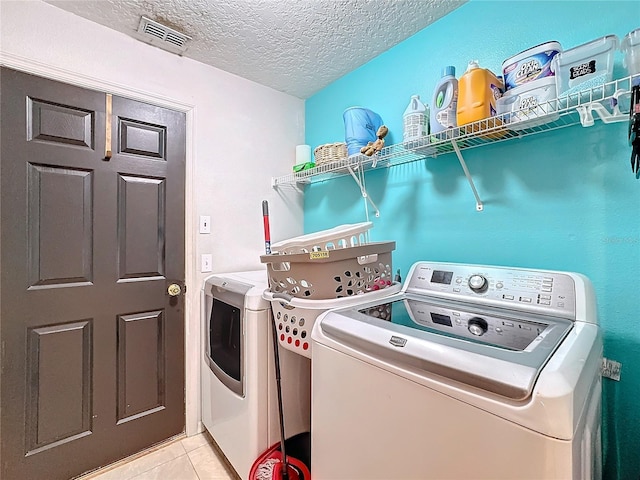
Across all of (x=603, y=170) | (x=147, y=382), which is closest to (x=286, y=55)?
(x=603, y=170)

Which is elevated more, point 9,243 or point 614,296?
point 9,243

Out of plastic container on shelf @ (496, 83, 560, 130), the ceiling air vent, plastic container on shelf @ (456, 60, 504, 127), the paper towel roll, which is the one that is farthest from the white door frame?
plastic container on shelf @ (496, 83, 560, 130)

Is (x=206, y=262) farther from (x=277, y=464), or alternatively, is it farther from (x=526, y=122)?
(x=526, y=122)

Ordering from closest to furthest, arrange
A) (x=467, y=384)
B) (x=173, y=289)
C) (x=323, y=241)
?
(x=467, y=384), (x=323, y=241), (x=173, y=289)

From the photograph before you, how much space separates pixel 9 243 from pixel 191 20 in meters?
1.48

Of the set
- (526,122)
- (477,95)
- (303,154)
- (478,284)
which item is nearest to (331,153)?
(303,154)

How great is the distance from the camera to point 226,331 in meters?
1.64

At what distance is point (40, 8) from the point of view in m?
1.46

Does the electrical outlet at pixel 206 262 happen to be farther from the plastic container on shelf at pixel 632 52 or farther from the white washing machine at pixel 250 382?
the plastic container on shelf at pixel 632 52

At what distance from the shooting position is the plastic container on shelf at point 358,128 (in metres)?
1.74

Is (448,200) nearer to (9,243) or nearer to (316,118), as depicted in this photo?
(316,118)

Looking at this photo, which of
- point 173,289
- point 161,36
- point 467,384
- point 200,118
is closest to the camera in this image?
point 467,384

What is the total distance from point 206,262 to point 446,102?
5.57 ft

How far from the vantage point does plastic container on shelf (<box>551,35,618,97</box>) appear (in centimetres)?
95
